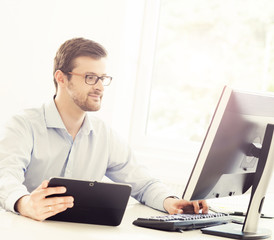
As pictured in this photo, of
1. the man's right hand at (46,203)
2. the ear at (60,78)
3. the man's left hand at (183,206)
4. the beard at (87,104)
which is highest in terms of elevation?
the ear at (60,78)

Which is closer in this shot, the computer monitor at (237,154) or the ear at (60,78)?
the computer monitor at (237,154)

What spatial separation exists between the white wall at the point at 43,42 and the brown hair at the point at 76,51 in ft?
3.09

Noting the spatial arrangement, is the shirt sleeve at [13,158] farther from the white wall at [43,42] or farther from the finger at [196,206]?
A: the white wall at [43,42]

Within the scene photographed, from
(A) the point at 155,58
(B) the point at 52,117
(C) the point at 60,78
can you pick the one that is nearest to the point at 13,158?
(B) the point at 52,117

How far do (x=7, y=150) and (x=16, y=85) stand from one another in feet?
4.82

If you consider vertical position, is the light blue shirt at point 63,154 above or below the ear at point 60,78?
below

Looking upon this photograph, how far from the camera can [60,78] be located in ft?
7.38

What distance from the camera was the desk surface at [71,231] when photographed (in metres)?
1.33

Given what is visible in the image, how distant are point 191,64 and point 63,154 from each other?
164cm

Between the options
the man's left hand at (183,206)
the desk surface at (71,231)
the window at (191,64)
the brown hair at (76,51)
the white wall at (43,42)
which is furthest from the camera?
the window at (191,64)

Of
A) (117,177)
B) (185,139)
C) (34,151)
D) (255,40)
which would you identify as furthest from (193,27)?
(34,151)

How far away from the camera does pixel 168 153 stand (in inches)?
135

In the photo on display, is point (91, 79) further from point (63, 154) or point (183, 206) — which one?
point (183, 206)

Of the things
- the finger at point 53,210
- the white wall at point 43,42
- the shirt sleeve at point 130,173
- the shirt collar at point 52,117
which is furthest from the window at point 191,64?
the finger at point 53,210
